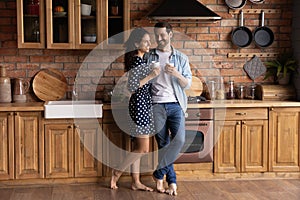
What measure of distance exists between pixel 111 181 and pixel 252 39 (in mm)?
2114

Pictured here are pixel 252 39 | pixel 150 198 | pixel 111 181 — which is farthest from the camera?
pixel 252 39

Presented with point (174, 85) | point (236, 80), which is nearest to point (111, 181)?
point (174, 85)

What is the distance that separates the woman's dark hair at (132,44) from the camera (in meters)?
4.85

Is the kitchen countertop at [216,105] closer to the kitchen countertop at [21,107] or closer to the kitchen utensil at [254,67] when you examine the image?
the kitchen countertop at [21,107]

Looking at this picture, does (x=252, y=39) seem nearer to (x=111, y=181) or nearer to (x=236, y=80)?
(x=236, y=80)

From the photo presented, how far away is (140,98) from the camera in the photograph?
4.84 m

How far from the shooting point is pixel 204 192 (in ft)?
Result: 16.1

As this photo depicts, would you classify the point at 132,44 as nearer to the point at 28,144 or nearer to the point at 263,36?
the point at 28,144

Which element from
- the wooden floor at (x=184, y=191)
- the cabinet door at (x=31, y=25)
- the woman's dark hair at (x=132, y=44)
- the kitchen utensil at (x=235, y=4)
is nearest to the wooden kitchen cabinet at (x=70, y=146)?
the wooden floor at (x=184, y=191)

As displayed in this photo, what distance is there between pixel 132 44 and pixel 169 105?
0.74 m

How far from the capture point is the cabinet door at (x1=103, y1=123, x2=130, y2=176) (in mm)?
5168

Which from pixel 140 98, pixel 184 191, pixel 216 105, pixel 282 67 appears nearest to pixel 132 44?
pixel 140 98

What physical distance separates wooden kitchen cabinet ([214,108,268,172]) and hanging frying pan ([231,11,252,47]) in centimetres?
82

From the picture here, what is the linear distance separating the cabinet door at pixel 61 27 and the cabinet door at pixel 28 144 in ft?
2.31
